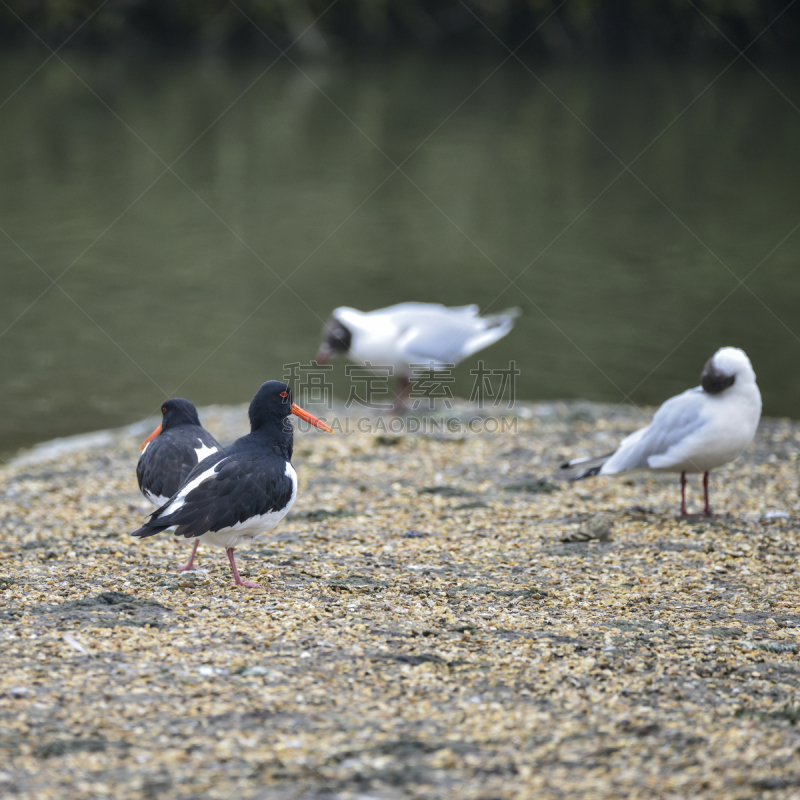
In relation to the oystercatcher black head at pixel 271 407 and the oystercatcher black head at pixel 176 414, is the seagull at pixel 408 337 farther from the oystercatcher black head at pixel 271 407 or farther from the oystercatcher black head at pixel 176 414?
the oystercatcher black head at pixel 271 407

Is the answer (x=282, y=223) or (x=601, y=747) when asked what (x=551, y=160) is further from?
(x=601, y=747)

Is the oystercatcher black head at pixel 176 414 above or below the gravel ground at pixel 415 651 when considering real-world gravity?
above

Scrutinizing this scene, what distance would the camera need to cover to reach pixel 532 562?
5215 mm

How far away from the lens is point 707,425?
19.2 feet

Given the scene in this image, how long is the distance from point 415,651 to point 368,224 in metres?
14.3

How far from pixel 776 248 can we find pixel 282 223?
8.27 metres

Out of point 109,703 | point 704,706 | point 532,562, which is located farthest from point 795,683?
point 109,703

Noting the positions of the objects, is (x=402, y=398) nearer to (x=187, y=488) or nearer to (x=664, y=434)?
(x=664, y=434)

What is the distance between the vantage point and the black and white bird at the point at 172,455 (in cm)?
505

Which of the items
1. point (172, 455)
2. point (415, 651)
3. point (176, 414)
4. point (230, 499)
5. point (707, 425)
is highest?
point (707, 425)

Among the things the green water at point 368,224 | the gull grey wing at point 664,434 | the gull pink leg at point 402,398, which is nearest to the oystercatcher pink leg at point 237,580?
the gull grey wing at point 664,434

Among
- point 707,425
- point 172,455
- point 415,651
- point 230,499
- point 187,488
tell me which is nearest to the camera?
point 415,651

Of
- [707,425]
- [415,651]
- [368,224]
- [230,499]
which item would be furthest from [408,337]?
[368,224]

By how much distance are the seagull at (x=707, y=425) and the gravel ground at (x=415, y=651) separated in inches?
13.9
